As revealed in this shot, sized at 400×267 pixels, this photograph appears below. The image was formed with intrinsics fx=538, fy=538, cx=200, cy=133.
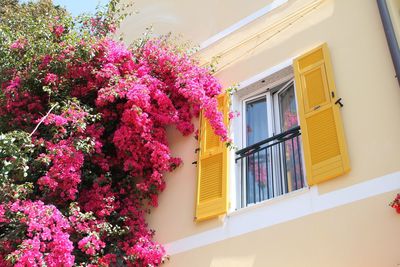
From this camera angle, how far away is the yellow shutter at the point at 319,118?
5.81 meters

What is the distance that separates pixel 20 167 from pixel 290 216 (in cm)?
334

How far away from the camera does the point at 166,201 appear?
24.4 feet

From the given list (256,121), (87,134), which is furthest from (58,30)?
(256,121)

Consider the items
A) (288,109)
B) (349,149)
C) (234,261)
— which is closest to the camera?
(349,149)

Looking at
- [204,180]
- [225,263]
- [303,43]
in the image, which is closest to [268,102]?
[303,43]

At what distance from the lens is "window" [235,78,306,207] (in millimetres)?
6641

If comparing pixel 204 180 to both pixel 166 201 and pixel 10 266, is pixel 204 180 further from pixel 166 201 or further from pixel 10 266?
pixel 10 266

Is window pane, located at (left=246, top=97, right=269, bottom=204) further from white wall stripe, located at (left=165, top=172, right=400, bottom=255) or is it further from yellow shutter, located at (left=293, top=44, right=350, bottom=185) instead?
yellow shutter, located at (left=293, top=44, right=350, bottom=185)

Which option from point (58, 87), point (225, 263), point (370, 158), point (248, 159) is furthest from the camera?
point (58, 87)

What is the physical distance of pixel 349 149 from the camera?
5.80 meters

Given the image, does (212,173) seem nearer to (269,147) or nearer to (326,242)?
(269,147)

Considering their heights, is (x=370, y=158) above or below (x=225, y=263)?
above

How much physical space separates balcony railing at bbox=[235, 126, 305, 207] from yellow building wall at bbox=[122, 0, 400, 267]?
2.13ft

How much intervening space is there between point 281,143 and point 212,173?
3.21 ft
